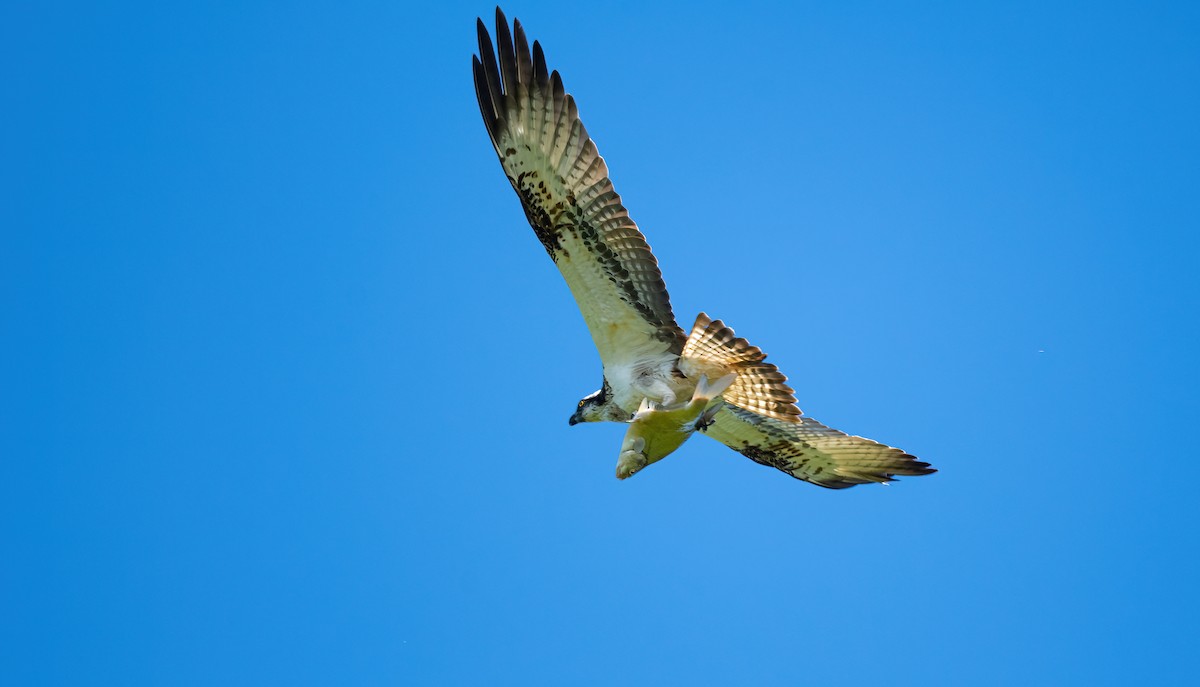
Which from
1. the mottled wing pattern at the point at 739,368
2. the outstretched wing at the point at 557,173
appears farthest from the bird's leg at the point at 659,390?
the outstretched wing at the point at 557,173

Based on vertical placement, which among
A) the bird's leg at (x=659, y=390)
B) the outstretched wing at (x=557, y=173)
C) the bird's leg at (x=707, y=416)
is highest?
the outstretched wing at (x=557, y=173)

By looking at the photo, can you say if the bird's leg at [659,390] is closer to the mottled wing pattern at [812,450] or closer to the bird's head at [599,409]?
the bird's head at [599,409]

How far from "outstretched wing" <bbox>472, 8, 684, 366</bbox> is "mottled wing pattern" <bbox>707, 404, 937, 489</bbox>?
1760 millimetres

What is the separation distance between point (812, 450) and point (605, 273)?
2597 mm

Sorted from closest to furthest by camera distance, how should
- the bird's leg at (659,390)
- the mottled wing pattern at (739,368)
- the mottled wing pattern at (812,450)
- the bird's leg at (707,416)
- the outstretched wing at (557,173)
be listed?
the outstretched wing at (557,173), the mottled wing pattern at (739,368), the bird's leg at (659,390), the bird's leg at (707,416), the mottled wing pattern at (812,450)

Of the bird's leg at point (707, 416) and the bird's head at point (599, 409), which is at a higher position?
the bird's head at point (599, 409)

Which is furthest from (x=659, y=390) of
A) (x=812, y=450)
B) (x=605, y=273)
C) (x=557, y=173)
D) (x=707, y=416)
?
(x=812, y=450)

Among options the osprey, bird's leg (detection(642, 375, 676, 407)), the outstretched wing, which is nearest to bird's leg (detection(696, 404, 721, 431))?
the osprey

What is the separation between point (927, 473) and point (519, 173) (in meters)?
3.90

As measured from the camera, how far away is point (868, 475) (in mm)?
8984

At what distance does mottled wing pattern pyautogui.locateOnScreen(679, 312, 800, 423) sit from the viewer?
757cm

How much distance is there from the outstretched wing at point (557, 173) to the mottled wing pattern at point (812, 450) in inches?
69.3

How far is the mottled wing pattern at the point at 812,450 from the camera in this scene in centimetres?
881

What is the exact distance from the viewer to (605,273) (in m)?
7.52
